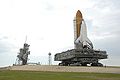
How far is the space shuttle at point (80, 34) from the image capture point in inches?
5103

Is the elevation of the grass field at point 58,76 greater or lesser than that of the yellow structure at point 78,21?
lesser

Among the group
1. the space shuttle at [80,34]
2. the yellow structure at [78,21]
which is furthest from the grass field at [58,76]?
the yellow structure at [78,21]

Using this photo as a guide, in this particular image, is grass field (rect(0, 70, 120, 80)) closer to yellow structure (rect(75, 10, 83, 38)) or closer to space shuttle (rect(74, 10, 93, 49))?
space shuttle (rect(74, 10, 93, 49))

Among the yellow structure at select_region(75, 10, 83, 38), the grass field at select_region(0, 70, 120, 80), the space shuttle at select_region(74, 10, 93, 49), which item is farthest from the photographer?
the yellow structure at select_region(75, 10, 83, 38)

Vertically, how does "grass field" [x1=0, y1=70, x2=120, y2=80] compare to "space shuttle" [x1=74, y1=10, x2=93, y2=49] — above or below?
below

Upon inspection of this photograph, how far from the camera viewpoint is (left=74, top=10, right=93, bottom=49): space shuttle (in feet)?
425

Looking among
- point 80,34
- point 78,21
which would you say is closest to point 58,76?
point 80,34

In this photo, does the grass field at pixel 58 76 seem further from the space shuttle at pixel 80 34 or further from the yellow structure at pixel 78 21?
the yellow structure at pixel 78 21

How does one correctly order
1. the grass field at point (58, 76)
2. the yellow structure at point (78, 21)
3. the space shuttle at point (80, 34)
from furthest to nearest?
the yellow structure at point (78, 21), the space shuttle at point (80, 34), the grass field at point (58, 76)

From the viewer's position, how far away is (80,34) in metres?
130

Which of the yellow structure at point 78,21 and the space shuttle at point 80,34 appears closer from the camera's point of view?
the space shuttle at point 80,34

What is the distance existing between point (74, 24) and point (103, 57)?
74.7ft

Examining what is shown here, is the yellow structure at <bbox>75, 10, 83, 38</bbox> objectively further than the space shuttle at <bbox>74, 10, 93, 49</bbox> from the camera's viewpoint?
Yes

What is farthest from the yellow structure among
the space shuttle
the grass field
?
the grass field
